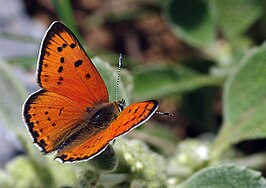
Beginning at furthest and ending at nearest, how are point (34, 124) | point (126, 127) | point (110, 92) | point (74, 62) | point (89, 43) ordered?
point (89, 43) → point (110, 92) → point (74, 62) → point (34, 124) → point (126, 127)

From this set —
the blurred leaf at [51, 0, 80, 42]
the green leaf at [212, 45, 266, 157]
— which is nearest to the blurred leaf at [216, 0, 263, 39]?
the green leaf at [212, 45, 266, 157]

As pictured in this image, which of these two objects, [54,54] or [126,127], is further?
[54,54]

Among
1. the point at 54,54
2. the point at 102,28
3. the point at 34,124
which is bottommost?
the point at 34,124

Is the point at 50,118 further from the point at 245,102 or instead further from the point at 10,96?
the point at 245,102

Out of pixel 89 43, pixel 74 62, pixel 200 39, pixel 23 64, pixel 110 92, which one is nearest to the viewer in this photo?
pixel 74 62

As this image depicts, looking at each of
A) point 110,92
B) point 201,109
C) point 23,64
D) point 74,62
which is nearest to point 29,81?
point 23,64

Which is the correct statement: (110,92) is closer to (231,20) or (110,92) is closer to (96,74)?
(96,74)
